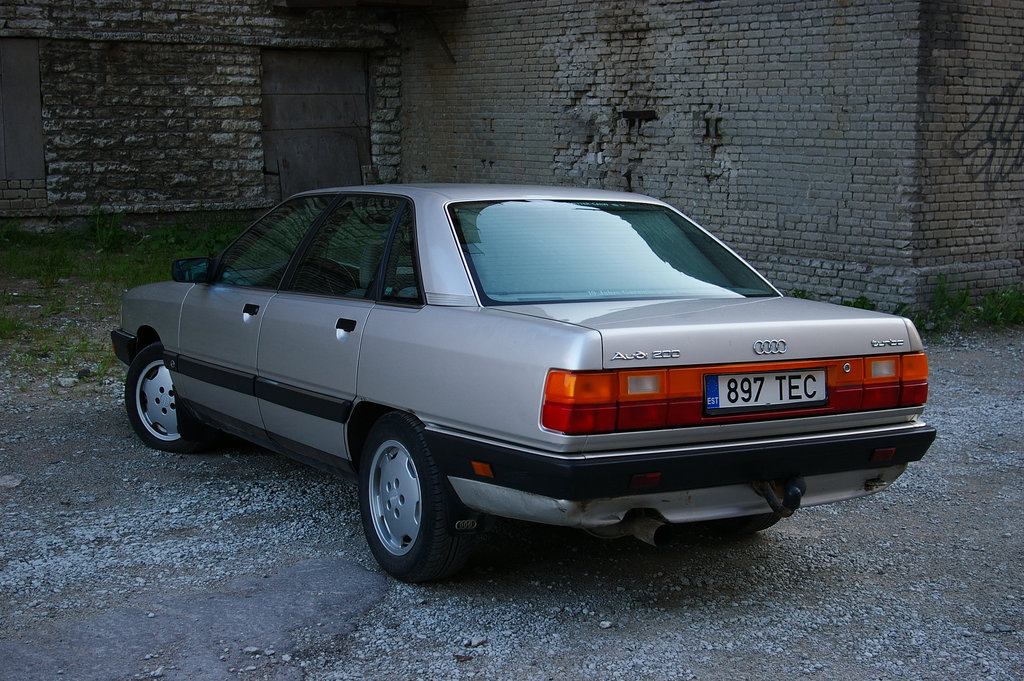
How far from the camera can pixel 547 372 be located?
3246 millimetres

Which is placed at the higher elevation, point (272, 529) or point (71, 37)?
point (71, 37)

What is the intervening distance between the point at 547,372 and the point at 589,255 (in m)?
0.95

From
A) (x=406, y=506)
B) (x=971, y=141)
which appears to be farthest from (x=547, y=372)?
(x=971, y=141)

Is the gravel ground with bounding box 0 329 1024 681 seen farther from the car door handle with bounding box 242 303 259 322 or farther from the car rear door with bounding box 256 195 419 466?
→ the car door handle with bounding box 242 303 259 322

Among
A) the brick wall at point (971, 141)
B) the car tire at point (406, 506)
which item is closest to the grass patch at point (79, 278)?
the car tire at point (406, 506)

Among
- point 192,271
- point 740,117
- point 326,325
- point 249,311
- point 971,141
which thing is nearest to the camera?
point 326,325

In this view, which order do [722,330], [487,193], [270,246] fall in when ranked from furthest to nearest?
[270,246]
[487,193]
[722,330]

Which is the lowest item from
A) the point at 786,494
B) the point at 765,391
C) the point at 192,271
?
Result: the point at 786,494

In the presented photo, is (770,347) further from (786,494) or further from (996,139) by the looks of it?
(996,139)

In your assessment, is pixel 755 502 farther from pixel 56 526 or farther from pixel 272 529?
pixel 56 526

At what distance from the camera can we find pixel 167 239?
1397cm

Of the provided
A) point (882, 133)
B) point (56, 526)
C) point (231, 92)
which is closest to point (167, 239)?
point (231, 92)

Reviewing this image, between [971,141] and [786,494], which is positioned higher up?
[971,141]

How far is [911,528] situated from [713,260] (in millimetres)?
1481
